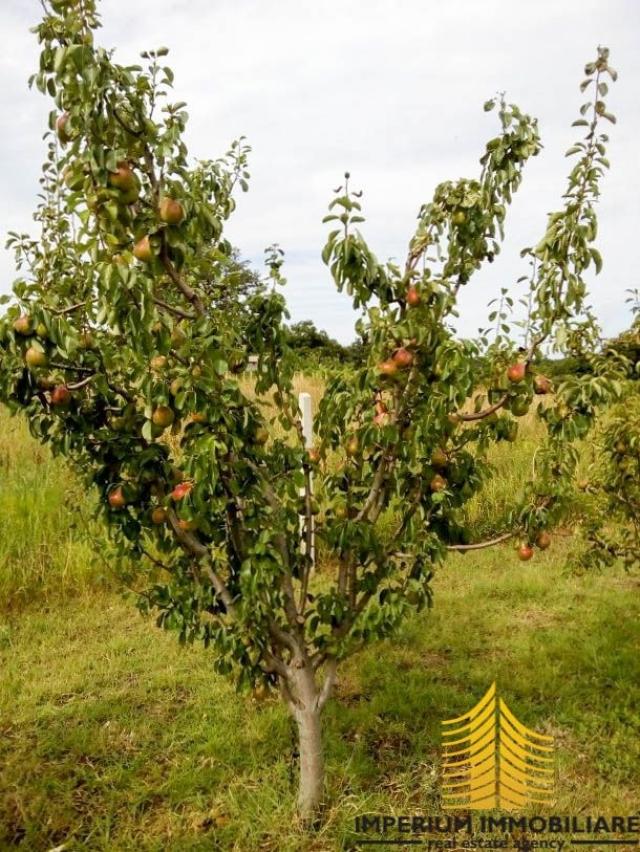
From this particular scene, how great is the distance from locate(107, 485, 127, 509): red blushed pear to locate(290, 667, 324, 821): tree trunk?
0.82 metres

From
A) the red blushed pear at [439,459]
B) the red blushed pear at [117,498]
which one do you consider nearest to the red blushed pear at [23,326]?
the red blushed pear at [117,498]

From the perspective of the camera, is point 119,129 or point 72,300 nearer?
point 119,129

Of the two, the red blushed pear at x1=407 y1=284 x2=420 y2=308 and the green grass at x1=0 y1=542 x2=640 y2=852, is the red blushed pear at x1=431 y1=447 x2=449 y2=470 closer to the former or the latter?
the red blushed pear at x1=407 y1=284 x2=420 y2=308

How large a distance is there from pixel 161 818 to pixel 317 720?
2.14ft

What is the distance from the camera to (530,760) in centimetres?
263

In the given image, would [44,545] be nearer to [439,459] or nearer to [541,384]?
[439,459]

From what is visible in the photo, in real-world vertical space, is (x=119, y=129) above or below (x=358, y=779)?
above

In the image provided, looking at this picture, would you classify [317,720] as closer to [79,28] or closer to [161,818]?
[161,818]

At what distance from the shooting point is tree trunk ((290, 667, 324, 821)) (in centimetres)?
231

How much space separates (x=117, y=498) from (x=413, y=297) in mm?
1029

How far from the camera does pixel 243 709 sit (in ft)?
9.96

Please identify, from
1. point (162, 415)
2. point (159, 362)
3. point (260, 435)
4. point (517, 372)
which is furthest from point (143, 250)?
point (517, 372)

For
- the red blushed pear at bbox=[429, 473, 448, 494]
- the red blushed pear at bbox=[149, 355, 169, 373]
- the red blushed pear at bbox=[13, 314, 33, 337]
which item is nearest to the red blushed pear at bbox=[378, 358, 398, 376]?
the red blushed pear at bbox=[429, 473, 448, 494]

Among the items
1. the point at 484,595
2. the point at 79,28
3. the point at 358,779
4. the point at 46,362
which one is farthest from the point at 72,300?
the point at 484,595
